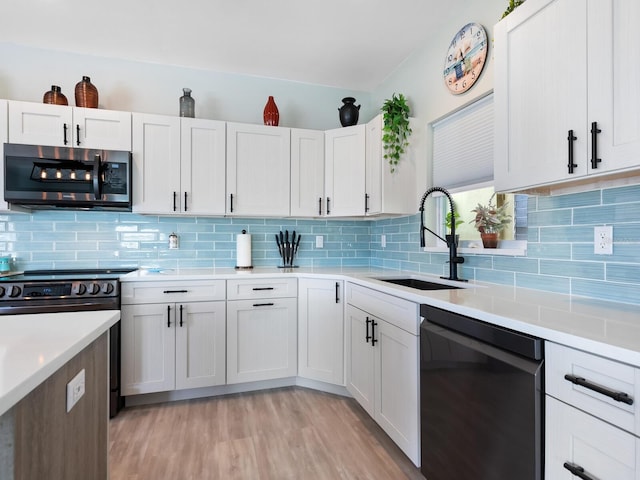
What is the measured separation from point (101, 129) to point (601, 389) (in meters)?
3.22

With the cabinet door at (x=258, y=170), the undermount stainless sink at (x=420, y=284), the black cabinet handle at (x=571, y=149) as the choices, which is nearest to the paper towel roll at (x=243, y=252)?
the cabinet door at (x=258, y=170)

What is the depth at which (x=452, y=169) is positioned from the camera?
2467 millimetres

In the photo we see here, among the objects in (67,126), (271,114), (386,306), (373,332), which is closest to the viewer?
(386,306)

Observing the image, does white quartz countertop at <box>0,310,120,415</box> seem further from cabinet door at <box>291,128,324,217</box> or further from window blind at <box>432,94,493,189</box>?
window blind at <box>432,94,493,189</box>

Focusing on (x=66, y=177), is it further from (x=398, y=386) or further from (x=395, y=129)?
(x=398, y=386)

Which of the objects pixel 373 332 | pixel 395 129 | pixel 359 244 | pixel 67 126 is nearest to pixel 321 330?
pixel 373 332

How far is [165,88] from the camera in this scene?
3.05m

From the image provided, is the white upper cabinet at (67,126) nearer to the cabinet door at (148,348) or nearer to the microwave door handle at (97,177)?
the microwave door handle at (97,177)

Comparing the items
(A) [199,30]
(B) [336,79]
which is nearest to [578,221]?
(B) [336,79]

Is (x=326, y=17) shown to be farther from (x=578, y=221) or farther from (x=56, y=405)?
(x=56, y=405)

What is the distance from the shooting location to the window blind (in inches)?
84.6

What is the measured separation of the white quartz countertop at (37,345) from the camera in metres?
0.64

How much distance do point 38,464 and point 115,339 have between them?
1819 mm

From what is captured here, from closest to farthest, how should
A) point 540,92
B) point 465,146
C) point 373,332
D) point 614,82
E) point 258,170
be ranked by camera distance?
1. point 614,82
2. point 540,92
3. point 373,332
4. point 465,146
5. point 258,170
